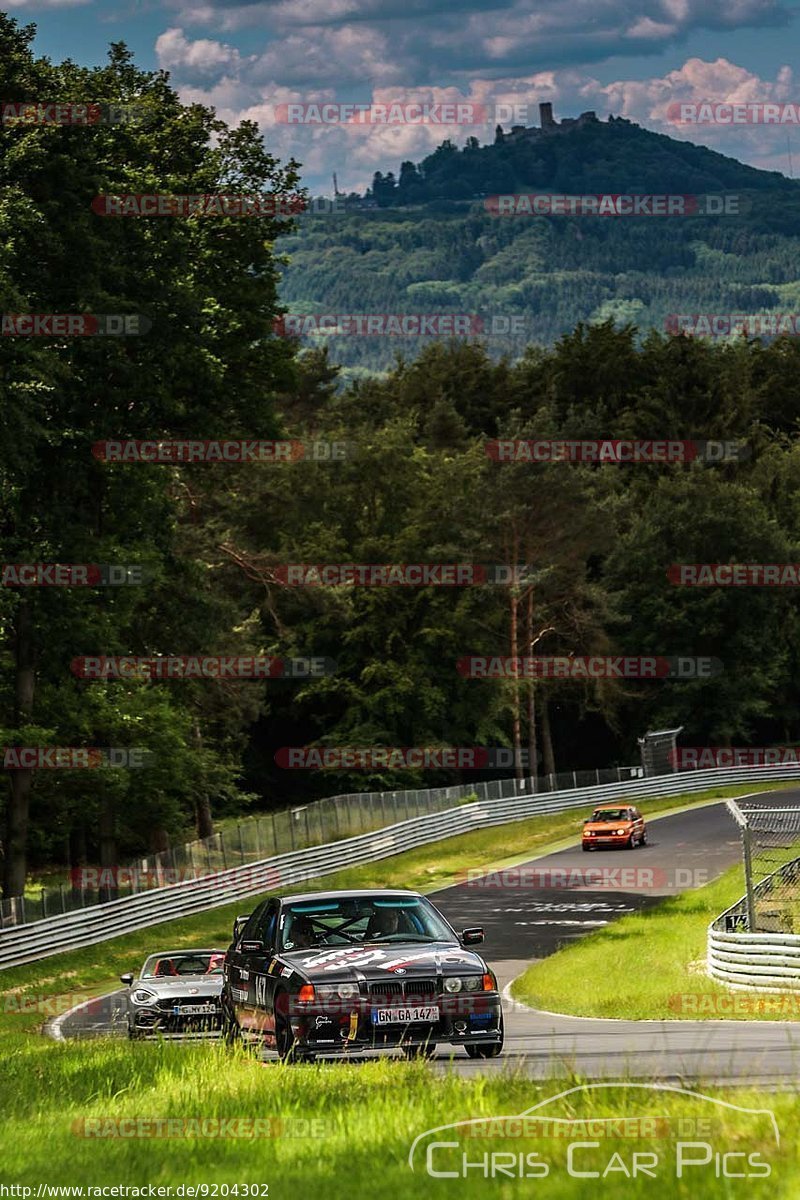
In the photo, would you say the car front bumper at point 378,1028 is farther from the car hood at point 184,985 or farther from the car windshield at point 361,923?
the car hood at point 184,985

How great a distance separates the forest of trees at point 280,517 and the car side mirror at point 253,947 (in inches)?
805

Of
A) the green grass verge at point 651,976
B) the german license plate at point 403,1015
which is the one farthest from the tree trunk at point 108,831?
the german license plate at point 403,1015

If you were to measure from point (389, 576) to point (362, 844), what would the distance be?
29.5 metres

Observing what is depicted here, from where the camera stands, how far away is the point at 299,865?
46.3 metres

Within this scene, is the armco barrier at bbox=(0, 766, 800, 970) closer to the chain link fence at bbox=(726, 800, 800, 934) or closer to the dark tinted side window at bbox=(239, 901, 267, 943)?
the chain link fence at bbox=(726, 800, 800, 934)

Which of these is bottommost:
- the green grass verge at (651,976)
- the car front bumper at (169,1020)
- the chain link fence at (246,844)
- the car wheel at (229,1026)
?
the chain link fence at (246,844)

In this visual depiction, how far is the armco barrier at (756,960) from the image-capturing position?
2145 centimetres

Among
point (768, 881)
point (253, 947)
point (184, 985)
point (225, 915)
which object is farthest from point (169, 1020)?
point (225, 915)

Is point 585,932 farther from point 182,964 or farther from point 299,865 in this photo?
point 182,964

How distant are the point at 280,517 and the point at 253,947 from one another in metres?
68.4

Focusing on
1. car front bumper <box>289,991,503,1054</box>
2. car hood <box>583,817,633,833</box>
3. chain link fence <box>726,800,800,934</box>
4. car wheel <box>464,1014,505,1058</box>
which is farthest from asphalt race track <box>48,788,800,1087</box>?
chain link fence <box>726,800,800,934</box>

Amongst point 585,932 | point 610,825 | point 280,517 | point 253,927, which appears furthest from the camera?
point 280,517

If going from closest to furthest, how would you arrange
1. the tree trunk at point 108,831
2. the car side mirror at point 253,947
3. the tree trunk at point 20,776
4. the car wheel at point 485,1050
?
the car wheel at point 485,1050 → the car side mirror at point 253,947 → the tree trunk at point 20,776 → the tree trunk at point 108,831

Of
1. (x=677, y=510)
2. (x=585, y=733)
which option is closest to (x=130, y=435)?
(x=677, y=510)
